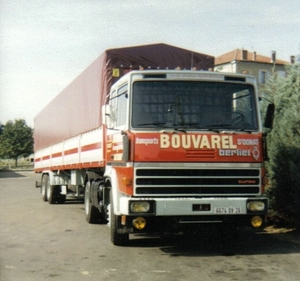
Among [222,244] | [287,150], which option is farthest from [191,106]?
[287,150]

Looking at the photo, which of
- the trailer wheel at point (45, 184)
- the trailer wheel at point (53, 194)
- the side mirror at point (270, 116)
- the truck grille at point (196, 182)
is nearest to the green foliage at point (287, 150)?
the side mirror at point (270, 116)

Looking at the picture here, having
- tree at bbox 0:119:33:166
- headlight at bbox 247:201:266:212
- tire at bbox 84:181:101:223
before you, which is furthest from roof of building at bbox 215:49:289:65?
headlight at bbox 247:201:266:212

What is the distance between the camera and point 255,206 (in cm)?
802

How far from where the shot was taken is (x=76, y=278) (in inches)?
259

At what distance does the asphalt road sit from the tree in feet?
272

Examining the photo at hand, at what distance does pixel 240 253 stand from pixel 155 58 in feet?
14.6

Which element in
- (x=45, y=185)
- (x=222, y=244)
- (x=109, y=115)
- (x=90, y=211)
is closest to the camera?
(x=109, y=115)

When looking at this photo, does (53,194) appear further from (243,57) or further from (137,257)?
(243,57)

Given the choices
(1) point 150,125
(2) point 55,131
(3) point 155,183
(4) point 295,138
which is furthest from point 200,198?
(2) point 55,131

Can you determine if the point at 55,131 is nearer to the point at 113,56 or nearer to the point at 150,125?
the point at 113,56

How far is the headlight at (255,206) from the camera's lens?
7.97 m

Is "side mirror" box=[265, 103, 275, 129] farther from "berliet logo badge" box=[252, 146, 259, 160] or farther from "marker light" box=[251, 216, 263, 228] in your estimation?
"marker light" box=[251, 216, 263, 228]

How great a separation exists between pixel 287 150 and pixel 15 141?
86.6 metres

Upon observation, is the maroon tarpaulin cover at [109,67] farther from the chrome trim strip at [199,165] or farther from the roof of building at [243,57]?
the roof of building at [243,57]
